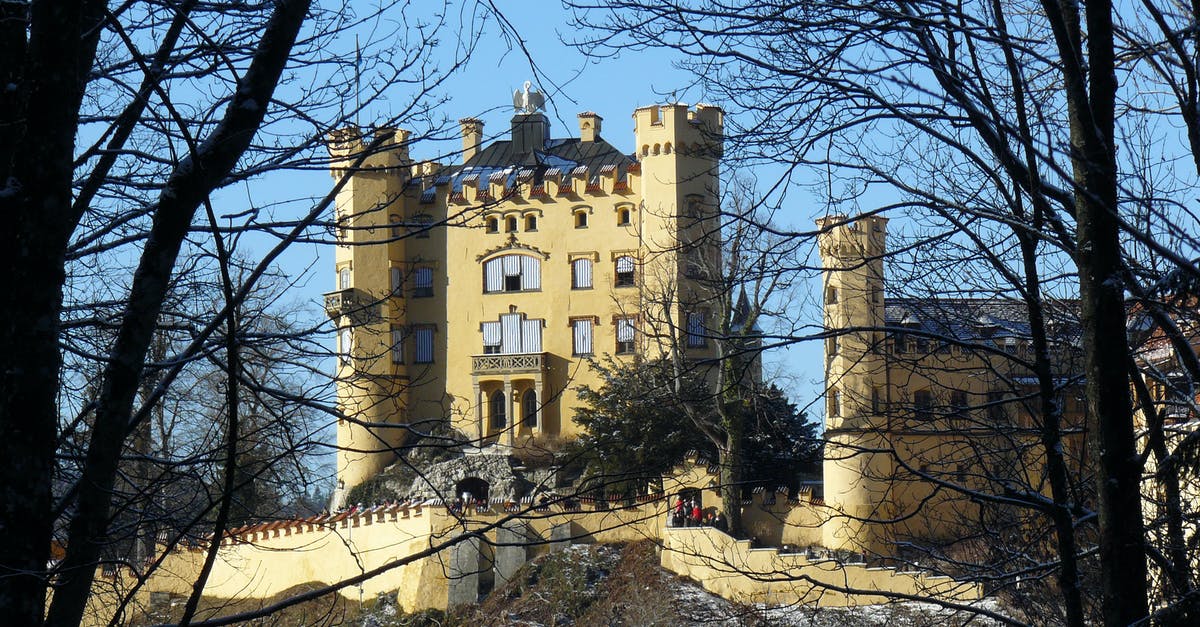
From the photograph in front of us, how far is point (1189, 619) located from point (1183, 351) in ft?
3.66

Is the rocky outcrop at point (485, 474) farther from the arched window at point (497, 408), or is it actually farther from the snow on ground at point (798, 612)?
the snow on ground at point (798, 612)

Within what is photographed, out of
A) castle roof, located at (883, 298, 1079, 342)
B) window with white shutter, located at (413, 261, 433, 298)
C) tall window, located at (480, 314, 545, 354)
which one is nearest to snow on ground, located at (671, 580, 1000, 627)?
castle roof, located at (883, 298, 1079, 342)

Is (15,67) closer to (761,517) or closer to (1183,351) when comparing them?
(1183,351)

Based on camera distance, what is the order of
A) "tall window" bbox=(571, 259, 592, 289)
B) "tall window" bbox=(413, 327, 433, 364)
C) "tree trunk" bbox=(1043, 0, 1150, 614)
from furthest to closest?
"tall window" bbox=(413, 327, 433, 364), "tall window" bbox=(571, 259, 592, 289), "tree trunk" bbox=(1043, 0, 1150, 614)

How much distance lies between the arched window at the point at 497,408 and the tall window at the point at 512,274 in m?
3.35

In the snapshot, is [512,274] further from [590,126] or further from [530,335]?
[590,126]

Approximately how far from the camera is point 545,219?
4372cm

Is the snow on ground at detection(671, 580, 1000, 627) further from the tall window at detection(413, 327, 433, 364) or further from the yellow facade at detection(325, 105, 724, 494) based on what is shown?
the tall window at detection(413, 327, 433, 364)

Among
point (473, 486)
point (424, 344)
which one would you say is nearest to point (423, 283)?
point (424, 344)

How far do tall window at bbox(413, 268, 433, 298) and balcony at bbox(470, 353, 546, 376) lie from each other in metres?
3.30

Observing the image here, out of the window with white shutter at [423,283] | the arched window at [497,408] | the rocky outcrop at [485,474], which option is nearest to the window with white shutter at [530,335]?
the arched window at [497,408]

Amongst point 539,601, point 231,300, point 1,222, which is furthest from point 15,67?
point 539,601

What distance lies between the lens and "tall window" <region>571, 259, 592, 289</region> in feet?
141

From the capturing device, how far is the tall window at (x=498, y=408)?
42.7 meters
